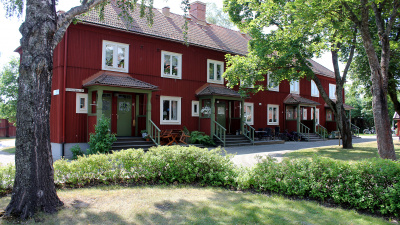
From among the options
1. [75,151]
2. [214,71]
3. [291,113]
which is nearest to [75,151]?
[75,151]

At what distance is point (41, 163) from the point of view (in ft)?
17.3

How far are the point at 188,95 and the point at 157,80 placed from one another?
2392mm

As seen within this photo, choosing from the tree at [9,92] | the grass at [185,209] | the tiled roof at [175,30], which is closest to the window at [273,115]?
the tiled roof at [175,30]

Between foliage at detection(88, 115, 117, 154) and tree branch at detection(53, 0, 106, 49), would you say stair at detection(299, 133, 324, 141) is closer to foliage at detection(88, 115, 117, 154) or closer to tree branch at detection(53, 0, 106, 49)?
foliage at detection(88, 115, 117, 154)

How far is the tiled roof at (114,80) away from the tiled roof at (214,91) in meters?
4.12

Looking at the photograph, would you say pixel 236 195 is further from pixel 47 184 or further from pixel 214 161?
pixel 47 184

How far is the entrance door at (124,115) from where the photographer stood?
16.2 m

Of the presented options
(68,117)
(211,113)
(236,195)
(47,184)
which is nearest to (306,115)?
(211,113)

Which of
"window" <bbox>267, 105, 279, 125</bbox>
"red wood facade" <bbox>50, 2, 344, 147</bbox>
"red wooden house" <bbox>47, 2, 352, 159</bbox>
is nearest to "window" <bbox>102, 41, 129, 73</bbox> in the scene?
"red wooden house" <bbox>47, 2, 352, 159</bbox>

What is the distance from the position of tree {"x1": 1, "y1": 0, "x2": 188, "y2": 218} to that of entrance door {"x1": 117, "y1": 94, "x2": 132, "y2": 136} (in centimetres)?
1079

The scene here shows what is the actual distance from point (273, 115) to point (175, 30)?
37.0ft

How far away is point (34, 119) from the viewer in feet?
17.1

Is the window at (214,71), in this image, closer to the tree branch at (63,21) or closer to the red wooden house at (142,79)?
the red wooden house at (142,79)

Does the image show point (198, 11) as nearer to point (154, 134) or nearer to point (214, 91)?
point (214, 91)
